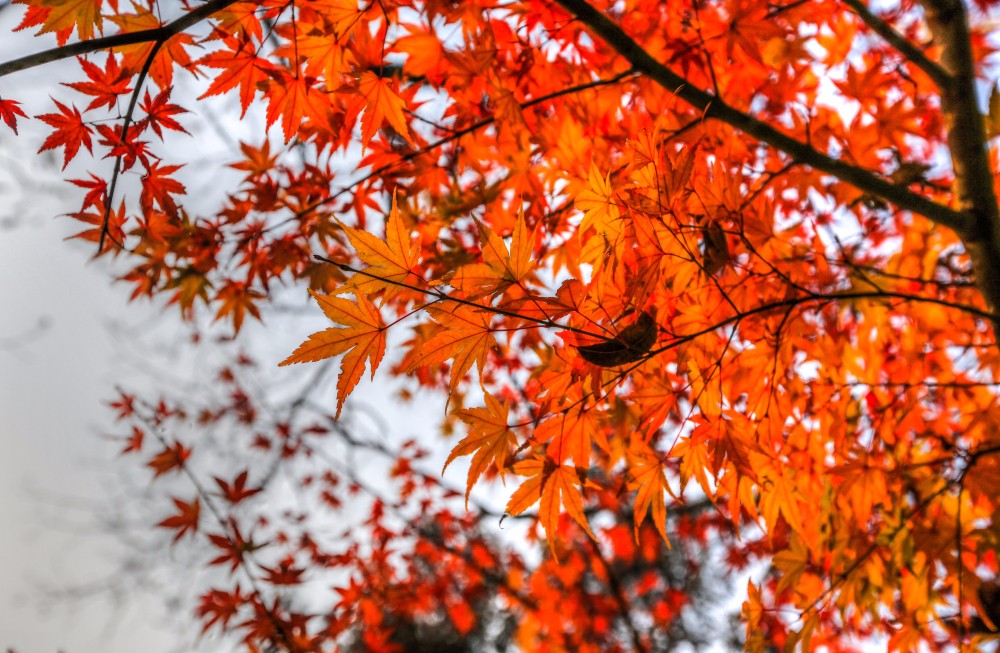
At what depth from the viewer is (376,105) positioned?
131 cm

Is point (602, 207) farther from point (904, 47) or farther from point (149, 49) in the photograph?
point (904, 47)

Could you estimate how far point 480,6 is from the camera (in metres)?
1.60

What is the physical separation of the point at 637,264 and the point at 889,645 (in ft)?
5.28

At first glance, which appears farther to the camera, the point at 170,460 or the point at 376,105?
the point at 170,460

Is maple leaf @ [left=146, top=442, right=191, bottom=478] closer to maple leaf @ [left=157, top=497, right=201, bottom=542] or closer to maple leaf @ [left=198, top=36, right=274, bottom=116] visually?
maple leaf @ [left=157, top=497, right=201, bottom=542]

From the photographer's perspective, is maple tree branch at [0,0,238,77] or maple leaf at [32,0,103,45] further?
maple leaf at [32,0,103,45]

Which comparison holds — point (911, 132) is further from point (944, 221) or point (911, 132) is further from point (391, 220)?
point (391, 220)

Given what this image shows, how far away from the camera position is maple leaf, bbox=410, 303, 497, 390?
2.92 feet

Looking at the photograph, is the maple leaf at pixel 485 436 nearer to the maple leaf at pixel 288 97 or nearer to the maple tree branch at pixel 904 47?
the maple leaf at pixel 288 97

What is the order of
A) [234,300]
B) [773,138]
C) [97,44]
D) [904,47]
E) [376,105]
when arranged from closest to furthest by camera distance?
[97,44] → [376,105] → [773,138] → [904,47] → [234,300]

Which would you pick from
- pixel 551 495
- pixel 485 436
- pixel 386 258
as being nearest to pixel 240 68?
pixel 386 258

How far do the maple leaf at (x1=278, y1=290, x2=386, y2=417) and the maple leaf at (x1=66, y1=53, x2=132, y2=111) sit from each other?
785 mm

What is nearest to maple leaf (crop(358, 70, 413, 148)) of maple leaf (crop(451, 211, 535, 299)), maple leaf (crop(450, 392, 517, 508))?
maple leaf (crop(451, 211, 535, 299))

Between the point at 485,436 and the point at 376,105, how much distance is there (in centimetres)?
82
